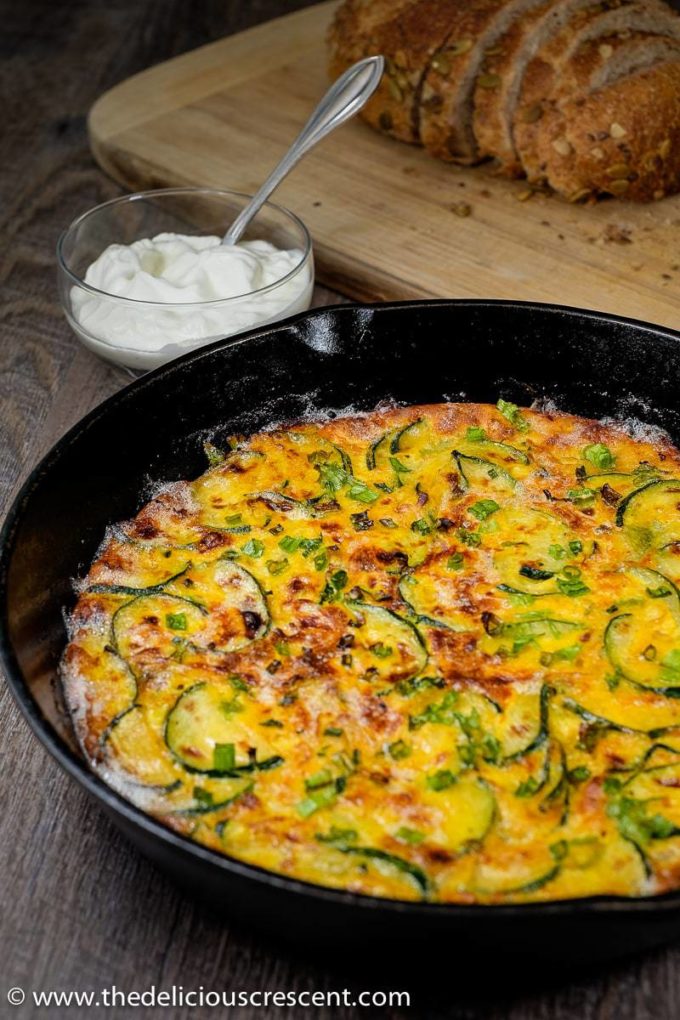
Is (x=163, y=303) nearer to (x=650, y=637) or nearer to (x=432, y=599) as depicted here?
(x=432, y=599)

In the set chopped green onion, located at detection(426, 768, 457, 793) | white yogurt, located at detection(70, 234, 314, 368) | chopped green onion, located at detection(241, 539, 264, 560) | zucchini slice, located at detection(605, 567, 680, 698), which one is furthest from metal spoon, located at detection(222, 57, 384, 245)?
chopped green onion, located at detection(426, 768, 457, 793)

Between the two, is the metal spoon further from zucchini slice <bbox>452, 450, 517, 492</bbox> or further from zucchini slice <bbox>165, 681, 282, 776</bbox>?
zucchini slice <bbox>165, 681, 282, 776</bbox>

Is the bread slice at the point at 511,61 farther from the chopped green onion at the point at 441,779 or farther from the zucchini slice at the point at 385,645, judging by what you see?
the chopped green onion at the point at 441,779

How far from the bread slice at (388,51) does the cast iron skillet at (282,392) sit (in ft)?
5.59

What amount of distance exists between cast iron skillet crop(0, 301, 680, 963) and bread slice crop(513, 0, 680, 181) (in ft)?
4.49

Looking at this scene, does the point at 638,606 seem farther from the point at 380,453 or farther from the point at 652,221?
the point at 652,221

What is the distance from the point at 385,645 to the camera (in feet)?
8.82

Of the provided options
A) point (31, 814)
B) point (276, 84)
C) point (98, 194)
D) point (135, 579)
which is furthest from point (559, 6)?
point (31, 814)

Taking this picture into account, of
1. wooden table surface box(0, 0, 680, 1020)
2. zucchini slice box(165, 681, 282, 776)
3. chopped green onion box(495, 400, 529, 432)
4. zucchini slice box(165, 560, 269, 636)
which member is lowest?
wooden table surface box(0, 0, 680, 1020)

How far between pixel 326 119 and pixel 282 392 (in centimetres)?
130

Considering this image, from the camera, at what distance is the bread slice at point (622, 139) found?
425 cm

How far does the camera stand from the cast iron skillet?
8.98ft

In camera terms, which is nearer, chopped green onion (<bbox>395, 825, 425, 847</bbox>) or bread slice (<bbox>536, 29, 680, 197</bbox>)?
chopped green onion (<bbox>395, 825, 425, 847</bbox>)

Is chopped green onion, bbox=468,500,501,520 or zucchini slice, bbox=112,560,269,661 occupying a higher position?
chopped green onion, bbox=468,500,501,520
